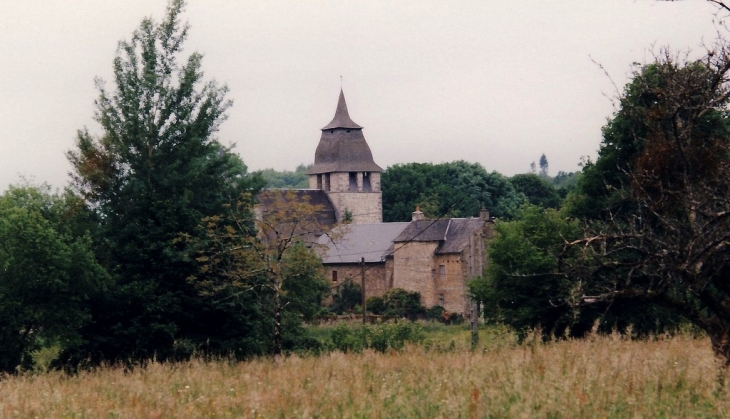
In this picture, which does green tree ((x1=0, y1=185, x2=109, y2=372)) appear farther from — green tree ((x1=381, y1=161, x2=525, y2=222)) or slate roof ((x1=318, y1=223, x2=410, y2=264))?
green tree ((x1=381, y1=161, x2=525, y2=222))

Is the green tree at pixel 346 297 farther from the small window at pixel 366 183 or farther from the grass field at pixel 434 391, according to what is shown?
the grass field at pixel 434 391

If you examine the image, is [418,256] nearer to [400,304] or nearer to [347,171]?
[400,304]

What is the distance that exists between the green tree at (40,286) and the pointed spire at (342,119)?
279ft

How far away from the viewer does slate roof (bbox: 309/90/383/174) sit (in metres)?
106

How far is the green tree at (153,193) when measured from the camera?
2419 cm

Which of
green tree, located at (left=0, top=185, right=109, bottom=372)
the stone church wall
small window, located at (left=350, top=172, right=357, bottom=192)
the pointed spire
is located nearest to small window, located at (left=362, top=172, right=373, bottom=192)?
small window, located at (left=350, top=172, right=357, bottom=192)

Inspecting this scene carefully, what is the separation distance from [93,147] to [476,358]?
2149 centimetres

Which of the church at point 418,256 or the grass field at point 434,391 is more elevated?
the church at point 418,256

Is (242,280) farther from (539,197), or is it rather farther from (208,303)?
(539,197)

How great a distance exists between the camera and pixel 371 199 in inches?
4109

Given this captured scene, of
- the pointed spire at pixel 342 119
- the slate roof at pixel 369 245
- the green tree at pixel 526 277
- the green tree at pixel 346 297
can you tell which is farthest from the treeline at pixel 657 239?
the pointed spire at pixel 342 119

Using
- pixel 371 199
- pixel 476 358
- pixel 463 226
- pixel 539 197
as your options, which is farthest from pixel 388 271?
pixel 476 358

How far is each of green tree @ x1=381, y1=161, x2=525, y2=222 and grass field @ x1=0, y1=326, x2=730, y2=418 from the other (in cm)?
8804

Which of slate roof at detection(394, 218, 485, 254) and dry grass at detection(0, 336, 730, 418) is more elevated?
slate roof at detection(394, 218, 485, 254)
